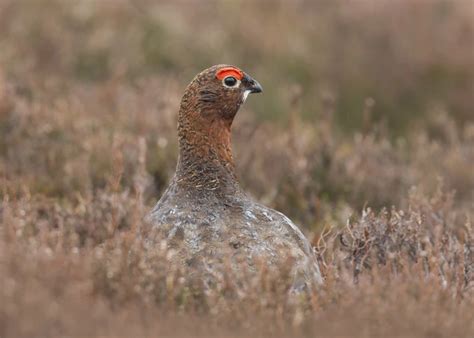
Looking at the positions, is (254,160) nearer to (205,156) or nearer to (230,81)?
(230,81)

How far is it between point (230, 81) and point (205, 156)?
1.53 feet

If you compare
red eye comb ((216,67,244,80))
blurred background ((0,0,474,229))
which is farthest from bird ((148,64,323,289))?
blurred background ((0,0,474,229))

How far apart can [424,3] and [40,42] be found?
618 cm

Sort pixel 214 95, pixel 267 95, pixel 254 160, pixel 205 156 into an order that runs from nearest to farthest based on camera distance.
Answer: pixel 205 156
pixel 214 95
pixel 254 160
pixel 267 95

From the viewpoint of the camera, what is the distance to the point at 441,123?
37.8 ft

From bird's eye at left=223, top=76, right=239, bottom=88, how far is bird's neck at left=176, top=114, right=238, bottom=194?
209 mm

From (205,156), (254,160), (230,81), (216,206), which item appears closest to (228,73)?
(230,81)

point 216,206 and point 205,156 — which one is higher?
point 205,156

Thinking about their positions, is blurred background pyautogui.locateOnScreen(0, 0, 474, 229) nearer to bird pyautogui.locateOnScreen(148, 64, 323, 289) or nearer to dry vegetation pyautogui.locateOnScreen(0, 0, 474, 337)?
dry vegetation pyautogui.locateOnScreen(0, 0, 474, 337)

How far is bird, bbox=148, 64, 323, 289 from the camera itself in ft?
14.4

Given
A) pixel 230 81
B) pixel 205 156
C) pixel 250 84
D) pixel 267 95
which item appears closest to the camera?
pixel 205 156

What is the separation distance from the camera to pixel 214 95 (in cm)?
507

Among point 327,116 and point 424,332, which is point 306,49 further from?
point 424,332

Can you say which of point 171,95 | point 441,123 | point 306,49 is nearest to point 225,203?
point 171,95
